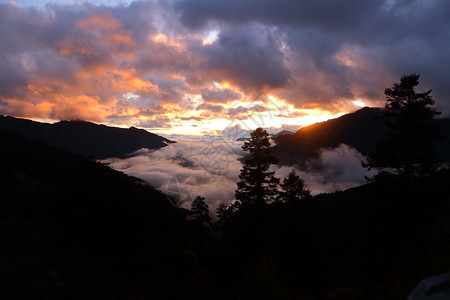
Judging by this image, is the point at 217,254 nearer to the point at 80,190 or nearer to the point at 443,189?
the point at 80,190

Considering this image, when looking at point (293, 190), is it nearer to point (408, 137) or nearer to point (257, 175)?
point (257, 175)

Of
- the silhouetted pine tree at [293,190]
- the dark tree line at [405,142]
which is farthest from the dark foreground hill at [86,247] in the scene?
the silhouetted pine tree at [293,190]

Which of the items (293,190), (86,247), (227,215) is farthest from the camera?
(227,215)

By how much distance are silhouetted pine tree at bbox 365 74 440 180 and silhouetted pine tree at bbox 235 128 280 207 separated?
24.8 feet

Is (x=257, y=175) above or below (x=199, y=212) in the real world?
above

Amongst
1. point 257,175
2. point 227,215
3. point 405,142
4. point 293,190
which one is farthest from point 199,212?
point 405,142

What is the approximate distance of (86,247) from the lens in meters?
10.1

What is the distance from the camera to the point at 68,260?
9227mm

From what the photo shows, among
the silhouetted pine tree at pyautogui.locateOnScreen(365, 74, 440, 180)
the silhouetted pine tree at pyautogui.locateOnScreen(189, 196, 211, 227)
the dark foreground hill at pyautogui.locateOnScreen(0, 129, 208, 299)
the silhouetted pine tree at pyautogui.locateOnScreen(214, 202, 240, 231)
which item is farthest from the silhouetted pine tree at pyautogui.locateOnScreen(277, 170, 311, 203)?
A: the silhouetted pine tree at pyautogui.locateOnScreen(189, 196, 211, 227)

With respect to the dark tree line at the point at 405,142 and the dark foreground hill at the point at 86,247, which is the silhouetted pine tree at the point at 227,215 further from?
the dark foreground hill at the point at 86,247

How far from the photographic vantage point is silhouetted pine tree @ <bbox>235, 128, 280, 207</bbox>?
67.4ft

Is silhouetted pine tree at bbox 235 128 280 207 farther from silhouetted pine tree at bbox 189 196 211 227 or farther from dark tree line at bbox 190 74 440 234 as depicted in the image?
silhouetted pine tree at bbox 189 196 211 227

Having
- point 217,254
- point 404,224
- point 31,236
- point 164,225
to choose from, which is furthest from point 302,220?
point 31,236

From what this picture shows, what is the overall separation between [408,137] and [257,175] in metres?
10.8
